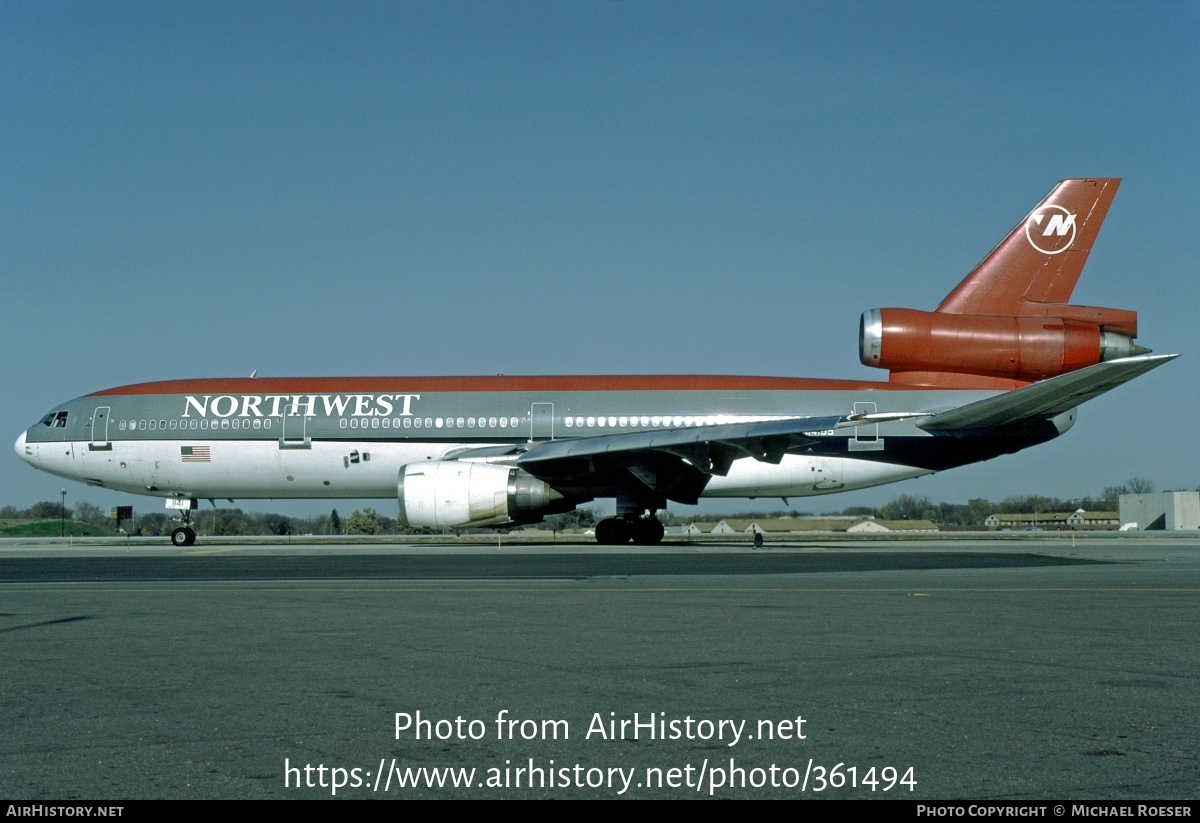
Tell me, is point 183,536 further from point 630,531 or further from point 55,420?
point 630,531

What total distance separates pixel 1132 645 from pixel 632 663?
3.46 m

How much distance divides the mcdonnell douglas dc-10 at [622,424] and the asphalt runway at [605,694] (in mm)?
12599

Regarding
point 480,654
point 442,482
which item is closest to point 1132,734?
point 480,654

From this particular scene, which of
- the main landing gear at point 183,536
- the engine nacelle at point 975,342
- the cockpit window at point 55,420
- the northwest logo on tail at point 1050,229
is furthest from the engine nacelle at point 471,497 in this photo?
the northwest logo on tail at point 1050,229

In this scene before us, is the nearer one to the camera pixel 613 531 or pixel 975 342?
pixel 975 342

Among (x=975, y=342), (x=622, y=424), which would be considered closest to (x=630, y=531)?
(x=622, y=424)

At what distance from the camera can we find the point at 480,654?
23.4ft

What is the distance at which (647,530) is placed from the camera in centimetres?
2638

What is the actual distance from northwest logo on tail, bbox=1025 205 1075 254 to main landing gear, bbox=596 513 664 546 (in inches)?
448

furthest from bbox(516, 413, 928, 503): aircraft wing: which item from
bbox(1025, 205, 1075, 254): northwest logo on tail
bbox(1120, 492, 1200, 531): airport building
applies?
bbox(1120, 492, 1200, 531): airport building

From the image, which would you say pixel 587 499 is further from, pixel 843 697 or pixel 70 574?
pixel 843 697

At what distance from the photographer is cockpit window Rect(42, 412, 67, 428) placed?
96.5 ft

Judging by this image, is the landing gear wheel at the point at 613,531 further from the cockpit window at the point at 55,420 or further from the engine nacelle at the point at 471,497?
the cockpit window at the point at 55,420

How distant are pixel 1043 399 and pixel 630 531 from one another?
973cm
